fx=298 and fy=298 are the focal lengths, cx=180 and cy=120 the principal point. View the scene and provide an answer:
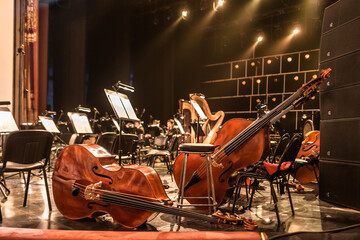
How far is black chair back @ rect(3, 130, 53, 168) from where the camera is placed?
295cm

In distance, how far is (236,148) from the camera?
2.96 meters

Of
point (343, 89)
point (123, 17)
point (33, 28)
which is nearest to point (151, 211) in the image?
point (343, 89)

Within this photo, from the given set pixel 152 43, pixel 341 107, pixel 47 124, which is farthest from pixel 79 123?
pixel 152 43

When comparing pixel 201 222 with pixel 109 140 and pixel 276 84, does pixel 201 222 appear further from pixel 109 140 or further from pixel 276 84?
pixel 276 84

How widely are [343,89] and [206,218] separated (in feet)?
8.37

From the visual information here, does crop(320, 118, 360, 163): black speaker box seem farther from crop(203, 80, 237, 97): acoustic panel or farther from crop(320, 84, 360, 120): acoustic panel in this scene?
crop(203, 80, 237, 97): acoustic panel

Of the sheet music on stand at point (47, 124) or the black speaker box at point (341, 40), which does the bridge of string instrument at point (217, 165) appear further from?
the sheet music on stand at point (47, 124)

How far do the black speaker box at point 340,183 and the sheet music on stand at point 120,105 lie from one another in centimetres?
254

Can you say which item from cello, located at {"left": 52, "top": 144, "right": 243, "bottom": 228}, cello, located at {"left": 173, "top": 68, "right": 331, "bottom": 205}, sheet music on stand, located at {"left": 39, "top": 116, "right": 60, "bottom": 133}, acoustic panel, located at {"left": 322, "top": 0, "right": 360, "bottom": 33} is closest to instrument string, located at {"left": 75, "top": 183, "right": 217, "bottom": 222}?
cello, located at {"left": 52, "top": 144, "right": 243, "bottom": 228}

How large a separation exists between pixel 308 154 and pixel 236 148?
2.72 m

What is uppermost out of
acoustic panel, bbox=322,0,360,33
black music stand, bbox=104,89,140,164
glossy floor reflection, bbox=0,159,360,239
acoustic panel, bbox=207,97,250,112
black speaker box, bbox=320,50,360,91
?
acoustic panel, bbox=322,0,360,33

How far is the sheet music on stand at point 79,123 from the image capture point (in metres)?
5.15

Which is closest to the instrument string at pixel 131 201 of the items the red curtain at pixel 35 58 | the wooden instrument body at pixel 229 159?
the wooden instrument body at pixel 229 159

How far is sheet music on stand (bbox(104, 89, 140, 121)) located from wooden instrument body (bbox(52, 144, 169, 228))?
0.66 m
